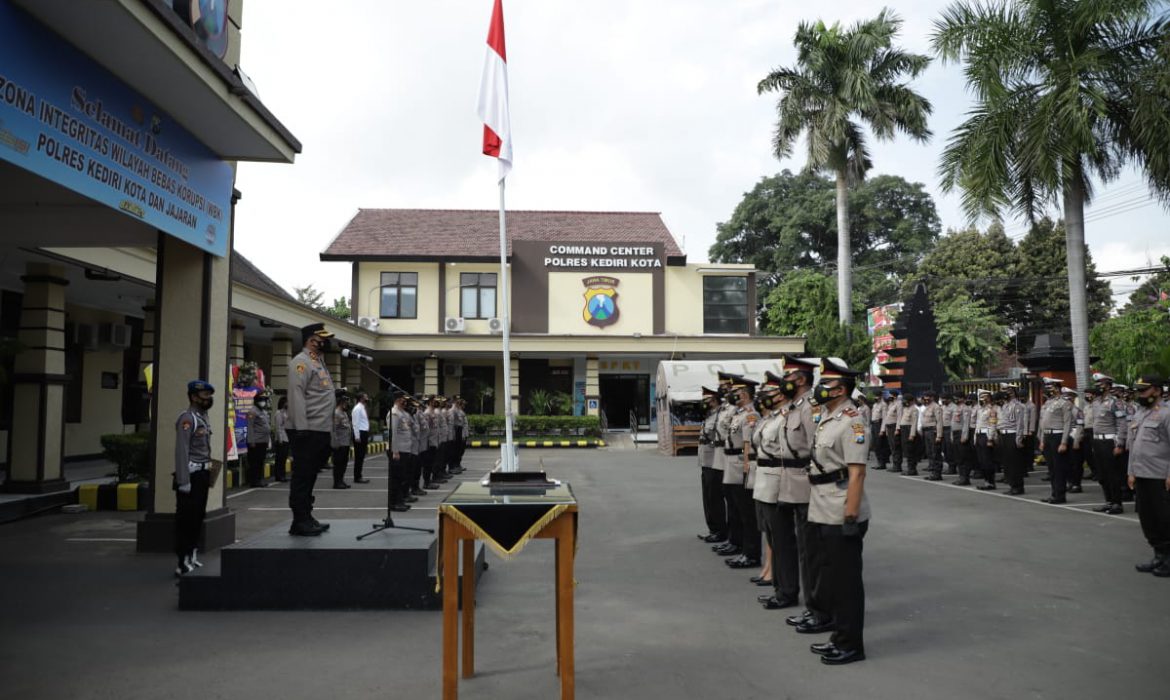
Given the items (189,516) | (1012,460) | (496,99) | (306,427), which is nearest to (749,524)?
(306,427)

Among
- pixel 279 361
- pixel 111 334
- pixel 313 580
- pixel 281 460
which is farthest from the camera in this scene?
pixel 279 361

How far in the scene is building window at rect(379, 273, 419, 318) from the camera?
94.2 ft

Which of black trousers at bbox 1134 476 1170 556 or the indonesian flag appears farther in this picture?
the indonesian flag

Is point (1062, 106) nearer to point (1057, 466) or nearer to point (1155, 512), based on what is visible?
point (1057, 466)

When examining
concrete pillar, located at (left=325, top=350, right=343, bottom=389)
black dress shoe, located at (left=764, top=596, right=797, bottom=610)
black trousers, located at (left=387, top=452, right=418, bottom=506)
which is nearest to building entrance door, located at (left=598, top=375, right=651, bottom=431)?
concrete pillar, located at (left=325, top=350, right=343, bottom=389)

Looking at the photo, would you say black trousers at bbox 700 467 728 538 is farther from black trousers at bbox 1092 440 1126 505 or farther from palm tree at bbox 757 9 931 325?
palm tree at bbox 757 9 931 325

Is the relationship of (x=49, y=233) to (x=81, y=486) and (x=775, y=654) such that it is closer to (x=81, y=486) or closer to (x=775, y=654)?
(x=81, y=486)

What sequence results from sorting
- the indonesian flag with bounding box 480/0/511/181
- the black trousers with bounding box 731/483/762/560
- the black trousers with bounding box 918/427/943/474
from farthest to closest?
the black trousers with bounding box 918/427/943/474
the indonesian flag with bounding box 480/0/511/181
the black trousers with bounding box 731/483/762/560

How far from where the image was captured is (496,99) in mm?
9000

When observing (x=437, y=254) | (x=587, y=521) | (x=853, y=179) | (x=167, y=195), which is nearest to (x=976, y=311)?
(x=853, y=179)

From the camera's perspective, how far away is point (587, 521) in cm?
1009

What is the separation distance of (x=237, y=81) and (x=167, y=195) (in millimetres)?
1155

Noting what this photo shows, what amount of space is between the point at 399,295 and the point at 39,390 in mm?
18213

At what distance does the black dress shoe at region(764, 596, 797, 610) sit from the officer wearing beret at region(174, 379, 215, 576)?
4617 mm
